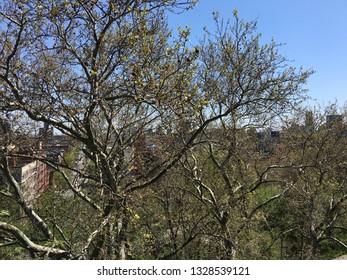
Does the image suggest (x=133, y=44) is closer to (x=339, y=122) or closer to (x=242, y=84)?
(x=242, y=84)

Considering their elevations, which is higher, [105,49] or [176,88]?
[105,49]

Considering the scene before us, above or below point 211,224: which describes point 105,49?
above

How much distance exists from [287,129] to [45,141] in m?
9.00

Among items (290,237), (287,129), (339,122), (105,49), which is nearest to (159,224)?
(105,49)

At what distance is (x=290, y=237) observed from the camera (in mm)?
16328

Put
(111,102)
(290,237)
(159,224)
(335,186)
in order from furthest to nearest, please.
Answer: (290,237) < (335,186) < (159,224) < (111,102)

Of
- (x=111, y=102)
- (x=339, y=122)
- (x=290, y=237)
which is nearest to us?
(x=111, y=102)

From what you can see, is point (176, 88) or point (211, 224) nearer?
point (176, 88)

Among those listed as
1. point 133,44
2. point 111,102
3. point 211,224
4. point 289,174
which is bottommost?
point 211,224

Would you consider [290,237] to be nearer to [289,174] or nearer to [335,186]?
[289,174]

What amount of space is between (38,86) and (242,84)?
5244 mm

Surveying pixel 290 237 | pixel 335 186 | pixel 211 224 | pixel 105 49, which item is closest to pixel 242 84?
pixel 211 224

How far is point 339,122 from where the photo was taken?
1284 cm

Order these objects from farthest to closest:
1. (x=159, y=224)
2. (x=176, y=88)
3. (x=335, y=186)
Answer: (x=335, y=186)
(x=159, y=224)
(x=176, y=88)
